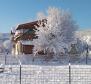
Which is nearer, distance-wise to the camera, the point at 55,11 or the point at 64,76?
the point at 64,76

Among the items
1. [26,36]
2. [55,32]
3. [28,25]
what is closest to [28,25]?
[28,25]

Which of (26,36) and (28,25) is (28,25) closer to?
(28,25)

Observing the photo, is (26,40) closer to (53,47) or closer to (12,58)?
(53,47)

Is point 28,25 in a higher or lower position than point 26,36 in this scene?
higher

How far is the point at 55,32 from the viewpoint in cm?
3384

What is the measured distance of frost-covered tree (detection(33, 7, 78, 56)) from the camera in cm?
3325

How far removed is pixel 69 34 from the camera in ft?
113

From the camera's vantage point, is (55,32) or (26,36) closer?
(55,32)

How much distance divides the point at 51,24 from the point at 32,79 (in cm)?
2060

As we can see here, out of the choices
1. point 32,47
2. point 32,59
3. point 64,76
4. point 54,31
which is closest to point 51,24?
point 54,31

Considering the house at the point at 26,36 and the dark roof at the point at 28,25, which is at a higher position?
the dark roof at the point at 28,25

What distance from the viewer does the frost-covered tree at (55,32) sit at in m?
33.2

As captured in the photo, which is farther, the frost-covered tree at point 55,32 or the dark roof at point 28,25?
the dark roof at point 28,25

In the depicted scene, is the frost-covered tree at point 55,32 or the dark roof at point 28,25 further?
the dark roof at point 28,25
